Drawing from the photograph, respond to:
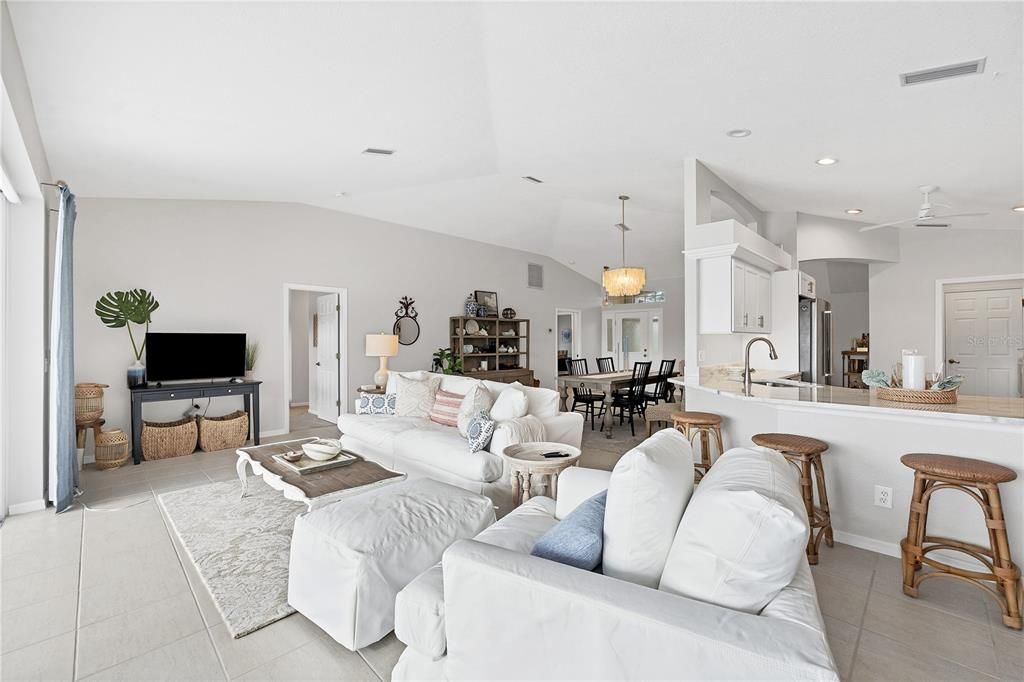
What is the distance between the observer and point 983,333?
5.77m

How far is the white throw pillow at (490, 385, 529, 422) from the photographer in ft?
12.7

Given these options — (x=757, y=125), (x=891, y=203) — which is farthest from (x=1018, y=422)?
(x=891, y=203)

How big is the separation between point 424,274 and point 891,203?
579 cm

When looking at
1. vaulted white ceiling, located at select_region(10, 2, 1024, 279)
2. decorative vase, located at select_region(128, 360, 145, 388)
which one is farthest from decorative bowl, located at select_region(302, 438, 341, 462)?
decorative vase, located at select_region(128, 360, 145, 388)

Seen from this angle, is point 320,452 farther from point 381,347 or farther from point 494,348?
point 494,348

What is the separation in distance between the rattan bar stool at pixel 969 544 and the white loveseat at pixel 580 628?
126cm

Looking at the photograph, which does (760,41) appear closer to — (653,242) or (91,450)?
(653,242)

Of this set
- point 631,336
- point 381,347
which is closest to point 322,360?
point 381,347

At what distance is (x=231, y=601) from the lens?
2.37 metres

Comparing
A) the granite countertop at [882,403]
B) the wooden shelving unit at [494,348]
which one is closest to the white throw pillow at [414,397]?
the granite countertop at [882,403]

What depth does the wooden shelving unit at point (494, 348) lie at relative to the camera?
798 centimetres

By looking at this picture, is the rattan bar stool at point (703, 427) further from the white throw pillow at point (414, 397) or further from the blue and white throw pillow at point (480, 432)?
the white throw pillow at point (414, 397)

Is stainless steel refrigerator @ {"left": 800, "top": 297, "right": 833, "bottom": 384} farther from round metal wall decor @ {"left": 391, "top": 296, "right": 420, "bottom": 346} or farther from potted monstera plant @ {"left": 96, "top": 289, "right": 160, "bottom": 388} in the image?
potted monstera plant @ {"left": 96, "top": 289, "right": 160, "bottom": 388}

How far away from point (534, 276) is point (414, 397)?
202 inches
